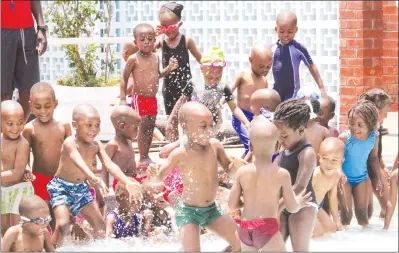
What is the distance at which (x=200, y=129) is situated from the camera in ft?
21.8

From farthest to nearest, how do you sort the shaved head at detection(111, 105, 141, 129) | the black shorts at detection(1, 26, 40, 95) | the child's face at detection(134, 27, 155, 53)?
the child's face at detection(134, 27, 155, 53)
the black shorts at detection(1, 26, 40, 95)
the shaved head at detection(111, 105, 141, 129)

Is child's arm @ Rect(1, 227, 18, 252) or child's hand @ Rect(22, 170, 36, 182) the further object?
child's hand @ Rect(22, 170, 36, 182)

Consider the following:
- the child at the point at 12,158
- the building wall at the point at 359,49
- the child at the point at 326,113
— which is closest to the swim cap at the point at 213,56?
the child at the point at 326,113

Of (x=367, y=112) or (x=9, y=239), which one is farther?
(x=367, y=112)

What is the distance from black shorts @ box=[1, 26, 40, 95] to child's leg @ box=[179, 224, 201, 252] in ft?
8.85

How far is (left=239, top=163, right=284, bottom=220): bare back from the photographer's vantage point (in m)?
6.23

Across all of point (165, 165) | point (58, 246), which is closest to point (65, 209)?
point (58, 246)

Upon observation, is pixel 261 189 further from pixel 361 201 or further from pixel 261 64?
pixel 261 64

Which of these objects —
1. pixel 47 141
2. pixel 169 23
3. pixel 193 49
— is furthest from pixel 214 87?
pixel 47 141

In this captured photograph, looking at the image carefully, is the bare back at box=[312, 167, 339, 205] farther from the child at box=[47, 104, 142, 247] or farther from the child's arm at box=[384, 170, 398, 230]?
the child at box=[47, 104, 142, 247]

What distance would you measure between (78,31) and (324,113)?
6.05m

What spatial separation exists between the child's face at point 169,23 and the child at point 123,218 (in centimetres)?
219

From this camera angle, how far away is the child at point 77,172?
7.27 metres

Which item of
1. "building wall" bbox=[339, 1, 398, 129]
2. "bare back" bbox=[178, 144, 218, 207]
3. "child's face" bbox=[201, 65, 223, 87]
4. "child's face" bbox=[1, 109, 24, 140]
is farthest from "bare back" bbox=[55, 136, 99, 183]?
"building wall" bbox=[339, 1, 398, 129]
